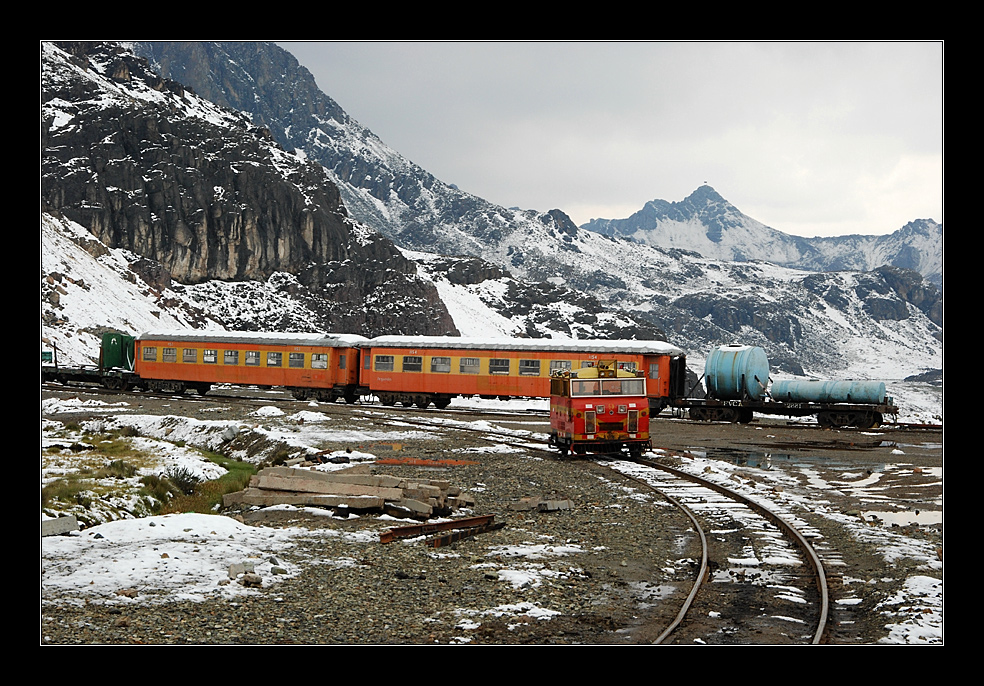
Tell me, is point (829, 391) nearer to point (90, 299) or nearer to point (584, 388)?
point (584, 388)

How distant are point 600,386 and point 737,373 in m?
18.0

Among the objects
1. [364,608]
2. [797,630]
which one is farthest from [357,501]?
[797,630]

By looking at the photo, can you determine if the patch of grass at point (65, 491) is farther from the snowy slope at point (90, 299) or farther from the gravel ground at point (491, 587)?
the snowy slope at point (90, 299)

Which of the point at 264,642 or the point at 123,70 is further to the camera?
the point at 123,70

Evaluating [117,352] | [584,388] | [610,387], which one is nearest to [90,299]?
[117,352]

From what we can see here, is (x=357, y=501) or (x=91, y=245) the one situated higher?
(x=91, y=245)

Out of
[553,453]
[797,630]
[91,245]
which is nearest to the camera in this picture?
[797,630]

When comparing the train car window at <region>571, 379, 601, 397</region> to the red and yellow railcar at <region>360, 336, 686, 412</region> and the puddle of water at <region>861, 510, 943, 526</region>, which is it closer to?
the puddle of water at <region>861, 510, 943, 526</region>

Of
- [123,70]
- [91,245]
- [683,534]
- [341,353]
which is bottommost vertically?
[683,534]

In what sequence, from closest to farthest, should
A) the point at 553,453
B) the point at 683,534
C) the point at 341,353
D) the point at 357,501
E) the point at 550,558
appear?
the point at 550,558, the point at 683,534, the point at 357,501, the point at 553,453, the point at 341,353

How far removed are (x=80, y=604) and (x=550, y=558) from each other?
19.7 feet

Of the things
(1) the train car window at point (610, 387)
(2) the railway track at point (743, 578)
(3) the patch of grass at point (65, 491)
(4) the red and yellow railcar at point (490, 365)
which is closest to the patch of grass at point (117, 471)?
(3) the patch of grass at point (65, 491)

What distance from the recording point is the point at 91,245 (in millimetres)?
112750
